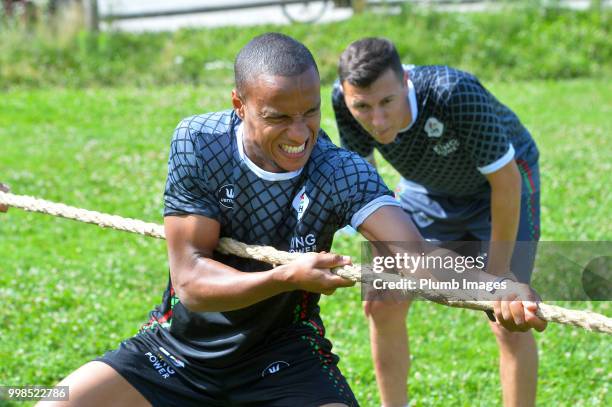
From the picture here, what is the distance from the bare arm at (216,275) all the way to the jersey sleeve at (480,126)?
56.2 inches

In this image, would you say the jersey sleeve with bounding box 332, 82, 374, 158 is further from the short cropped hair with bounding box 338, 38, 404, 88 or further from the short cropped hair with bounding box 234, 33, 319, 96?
the short cropped hair with bounding box 234, 33, 319, 96

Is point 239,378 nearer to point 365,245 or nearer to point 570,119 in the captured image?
point 365,245

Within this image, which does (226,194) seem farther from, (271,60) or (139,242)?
(139,242)

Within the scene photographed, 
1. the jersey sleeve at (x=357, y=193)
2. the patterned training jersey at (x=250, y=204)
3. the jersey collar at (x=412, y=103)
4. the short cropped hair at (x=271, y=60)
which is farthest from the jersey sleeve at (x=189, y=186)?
the jersey collar at (x=412, y=103)

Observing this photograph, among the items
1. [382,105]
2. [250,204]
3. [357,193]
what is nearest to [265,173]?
[250,204]

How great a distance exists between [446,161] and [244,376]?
5.42 ft

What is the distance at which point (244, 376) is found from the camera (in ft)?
11.0

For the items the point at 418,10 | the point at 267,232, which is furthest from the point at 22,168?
the point at 418,10

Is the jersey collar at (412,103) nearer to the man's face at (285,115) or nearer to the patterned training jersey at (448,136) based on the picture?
the patterned training jersey at (448,136)

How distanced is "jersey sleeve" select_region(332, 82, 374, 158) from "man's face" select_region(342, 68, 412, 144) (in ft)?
0.93

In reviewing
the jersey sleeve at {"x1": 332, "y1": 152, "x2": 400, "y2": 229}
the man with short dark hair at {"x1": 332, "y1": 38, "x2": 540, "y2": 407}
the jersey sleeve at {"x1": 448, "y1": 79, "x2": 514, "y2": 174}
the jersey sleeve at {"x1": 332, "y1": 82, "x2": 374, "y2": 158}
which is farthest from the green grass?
the jersey sleeve at {"x1": 332, "y1": 152, "x2": 400, "y2": 229}

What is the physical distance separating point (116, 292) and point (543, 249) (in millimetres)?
2909

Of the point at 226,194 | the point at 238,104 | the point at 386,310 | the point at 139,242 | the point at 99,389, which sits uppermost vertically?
the point at 238,104

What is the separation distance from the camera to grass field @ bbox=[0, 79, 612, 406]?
16.8 ft
